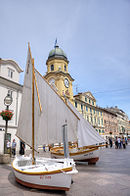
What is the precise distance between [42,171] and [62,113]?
148 inches

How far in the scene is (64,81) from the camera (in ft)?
119

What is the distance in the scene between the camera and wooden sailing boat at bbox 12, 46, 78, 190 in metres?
4.57

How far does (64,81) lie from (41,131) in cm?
3030

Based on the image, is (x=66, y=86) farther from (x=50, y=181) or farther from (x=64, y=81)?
(x=50, y=181)

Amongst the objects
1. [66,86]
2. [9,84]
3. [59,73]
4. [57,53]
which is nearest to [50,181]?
[9,84]

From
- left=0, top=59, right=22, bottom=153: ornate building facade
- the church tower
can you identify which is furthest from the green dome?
left=0, top=59, right=22, bottom=153: ornate building facade

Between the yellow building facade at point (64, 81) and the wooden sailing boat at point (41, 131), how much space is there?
936 inches

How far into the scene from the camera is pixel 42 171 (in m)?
4.62

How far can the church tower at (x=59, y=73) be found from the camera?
35250 mm

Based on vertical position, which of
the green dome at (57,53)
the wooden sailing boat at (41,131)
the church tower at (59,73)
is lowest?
the wooden sailing boat at (41,131)

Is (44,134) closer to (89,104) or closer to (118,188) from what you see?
(118,188)

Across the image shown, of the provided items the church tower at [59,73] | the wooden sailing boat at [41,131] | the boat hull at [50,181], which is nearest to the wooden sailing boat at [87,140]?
the wooden sailing boat at [41,131]

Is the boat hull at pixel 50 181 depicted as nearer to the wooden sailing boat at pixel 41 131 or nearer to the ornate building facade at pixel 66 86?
the wooden sailing boat at pixel 41 131

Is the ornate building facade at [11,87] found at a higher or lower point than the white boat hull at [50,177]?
higher
